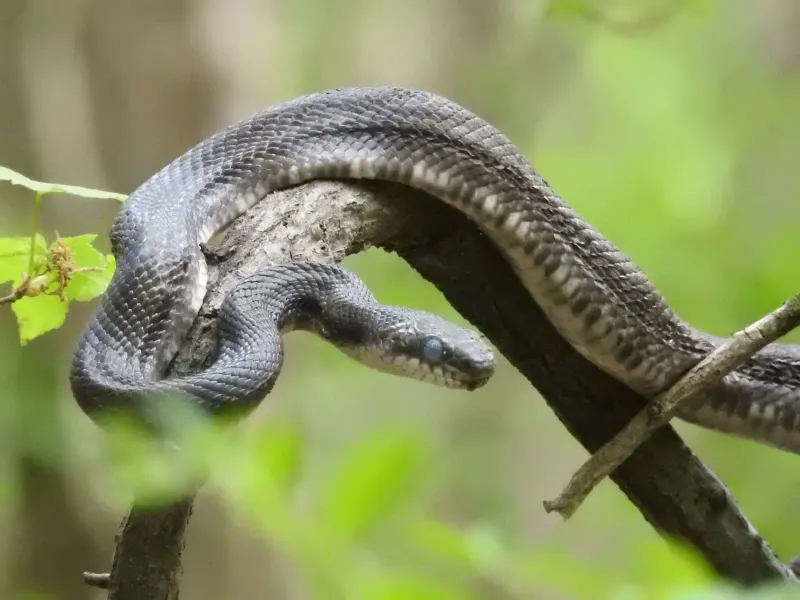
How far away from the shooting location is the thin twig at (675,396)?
160 centimetres

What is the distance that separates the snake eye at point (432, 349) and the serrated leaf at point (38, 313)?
879mm

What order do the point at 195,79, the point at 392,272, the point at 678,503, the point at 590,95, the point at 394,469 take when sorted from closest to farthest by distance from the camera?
the point at 394,469, the point at 678,503, the point at 392,272, the point at 590,95, the point at 195,79

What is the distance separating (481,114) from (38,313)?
127 inches

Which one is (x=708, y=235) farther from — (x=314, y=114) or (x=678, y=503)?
(x=314, y=114)

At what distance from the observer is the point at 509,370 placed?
17.9ft

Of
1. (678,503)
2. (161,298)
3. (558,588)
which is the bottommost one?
(678,503)

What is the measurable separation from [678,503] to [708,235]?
0.83 meters

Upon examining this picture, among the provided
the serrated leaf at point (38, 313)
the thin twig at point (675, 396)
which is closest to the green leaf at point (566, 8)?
the thin twig at point (675, 396)

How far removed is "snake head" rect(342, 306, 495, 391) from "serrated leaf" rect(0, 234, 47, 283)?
2.59 ft

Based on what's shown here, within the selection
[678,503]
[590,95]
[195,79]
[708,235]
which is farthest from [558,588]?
[195,79]

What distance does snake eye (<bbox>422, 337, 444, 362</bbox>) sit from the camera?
6.81ft

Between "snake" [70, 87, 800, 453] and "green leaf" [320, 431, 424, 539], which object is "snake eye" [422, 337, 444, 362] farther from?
"green leaf" [320, 431, 424, 539]

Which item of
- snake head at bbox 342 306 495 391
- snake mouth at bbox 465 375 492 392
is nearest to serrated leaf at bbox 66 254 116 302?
snake head at bbox 342 306 495 391

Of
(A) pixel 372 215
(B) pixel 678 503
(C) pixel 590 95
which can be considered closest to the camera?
(A) pixel 372 215
